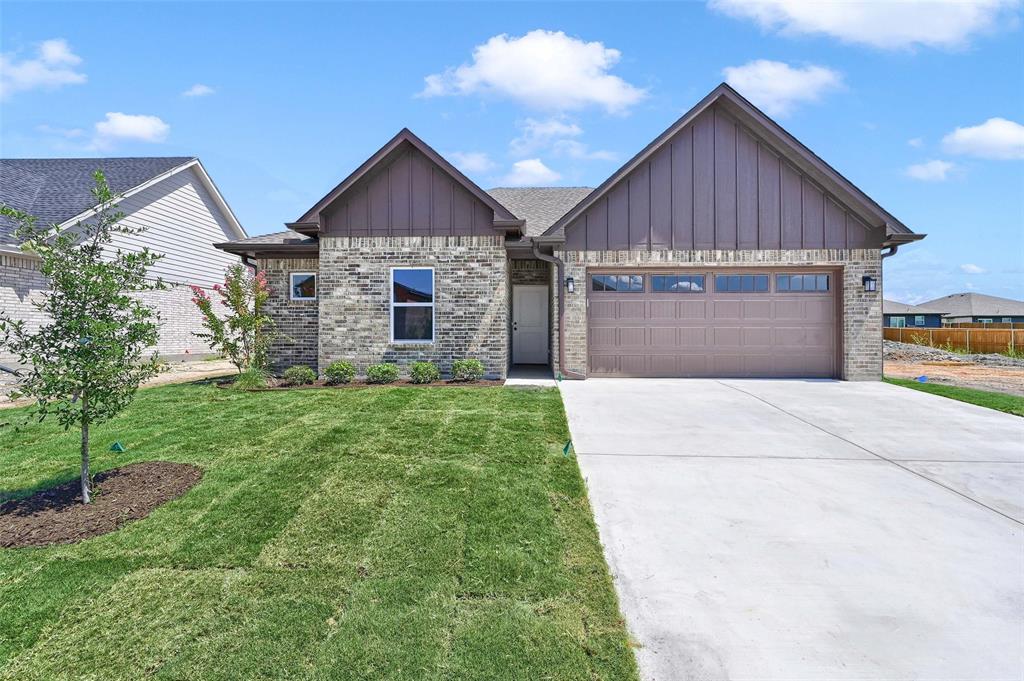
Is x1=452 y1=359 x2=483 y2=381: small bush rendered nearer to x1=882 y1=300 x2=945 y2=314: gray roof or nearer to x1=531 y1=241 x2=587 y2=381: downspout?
x1=531 y1=241 x2=587 y2=381: downspout

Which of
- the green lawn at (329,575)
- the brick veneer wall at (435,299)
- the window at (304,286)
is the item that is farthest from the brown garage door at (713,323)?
the window at (304,286)

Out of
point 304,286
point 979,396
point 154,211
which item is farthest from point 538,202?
point 154,211

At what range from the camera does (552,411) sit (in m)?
7.41

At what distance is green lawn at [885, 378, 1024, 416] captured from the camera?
26.0 feet

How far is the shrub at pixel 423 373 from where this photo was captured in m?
10.1

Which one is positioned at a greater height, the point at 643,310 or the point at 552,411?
the point at 643,310

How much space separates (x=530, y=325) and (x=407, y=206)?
16.3 ft

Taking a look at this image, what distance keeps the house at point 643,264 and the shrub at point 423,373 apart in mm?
531

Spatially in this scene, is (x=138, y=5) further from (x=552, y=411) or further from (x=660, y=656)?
(x=660, y=656)

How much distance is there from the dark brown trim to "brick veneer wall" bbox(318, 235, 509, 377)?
25.8 inches

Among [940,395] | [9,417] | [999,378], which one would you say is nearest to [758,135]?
[940,395]

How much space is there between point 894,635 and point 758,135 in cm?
1080

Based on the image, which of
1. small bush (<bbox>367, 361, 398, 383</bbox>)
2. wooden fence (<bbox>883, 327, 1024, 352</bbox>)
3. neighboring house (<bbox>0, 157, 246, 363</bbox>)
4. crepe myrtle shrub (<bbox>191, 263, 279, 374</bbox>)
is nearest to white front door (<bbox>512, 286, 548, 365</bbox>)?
small bush (<bbox>367, 361, 398, 383</bbox>)

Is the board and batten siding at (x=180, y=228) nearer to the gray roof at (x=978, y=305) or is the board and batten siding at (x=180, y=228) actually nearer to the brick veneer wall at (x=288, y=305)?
the brick veneer wall at (x=288, y=305)
